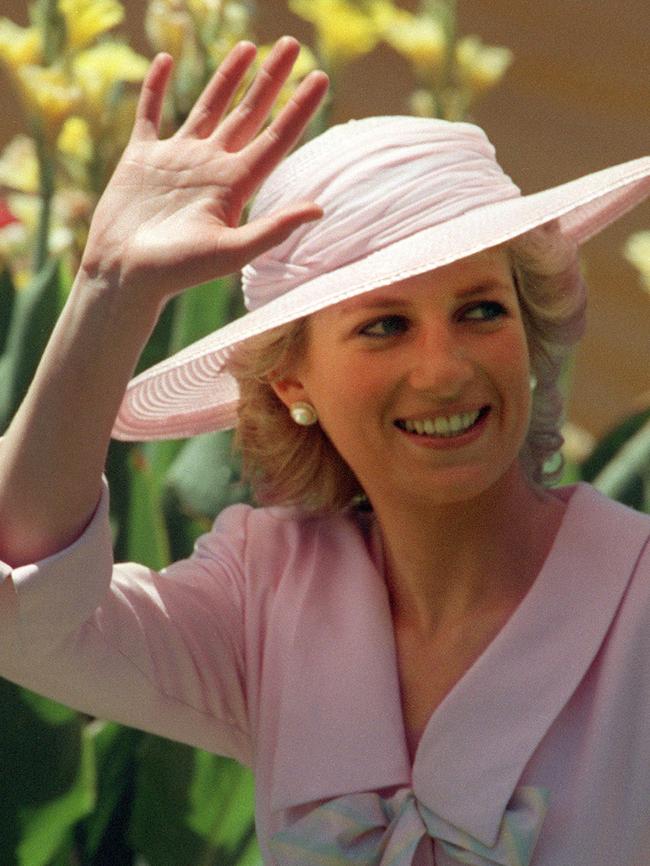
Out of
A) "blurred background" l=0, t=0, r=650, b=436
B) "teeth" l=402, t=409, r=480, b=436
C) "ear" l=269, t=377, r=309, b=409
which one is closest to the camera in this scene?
"teeth" l=402, t=409, r=480, b=436

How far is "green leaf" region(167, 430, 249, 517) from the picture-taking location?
179 centimetres

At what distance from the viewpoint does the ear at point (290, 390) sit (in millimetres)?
1224

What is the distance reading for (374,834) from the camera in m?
1.14

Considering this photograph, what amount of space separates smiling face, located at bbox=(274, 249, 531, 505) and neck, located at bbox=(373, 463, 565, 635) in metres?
0.04

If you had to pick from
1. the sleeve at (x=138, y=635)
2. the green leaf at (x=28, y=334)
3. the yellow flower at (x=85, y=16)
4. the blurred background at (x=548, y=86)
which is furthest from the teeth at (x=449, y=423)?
the blurred background at (x=548, y=86)

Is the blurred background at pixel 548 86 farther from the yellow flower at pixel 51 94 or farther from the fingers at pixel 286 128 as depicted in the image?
the fingers at pixel 286 128

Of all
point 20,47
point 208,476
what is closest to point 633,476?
point 208,476

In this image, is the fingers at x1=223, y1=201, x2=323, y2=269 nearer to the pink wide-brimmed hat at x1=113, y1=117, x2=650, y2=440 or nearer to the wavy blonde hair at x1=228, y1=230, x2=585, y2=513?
the pink wide-brimmed hat at x1=113, y1=117, x2=650, y2=440

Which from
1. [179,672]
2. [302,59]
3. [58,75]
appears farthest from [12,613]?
[302,59]

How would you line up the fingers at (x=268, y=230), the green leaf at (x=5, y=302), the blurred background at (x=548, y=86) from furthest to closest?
the blurred background at (x=548, y=86) → the green leaf at (x=5, y=302) → the fingers at (x=268, y=230)

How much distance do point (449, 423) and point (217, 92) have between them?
0.87 feet

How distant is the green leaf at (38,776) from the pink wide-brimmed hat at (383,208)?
61cm

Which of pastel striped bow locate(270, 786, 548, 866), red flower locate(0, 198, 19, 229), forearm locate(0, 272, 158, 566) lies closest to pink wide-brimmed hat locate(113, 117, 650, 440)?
forearm locate(0, 272, 158, 566)

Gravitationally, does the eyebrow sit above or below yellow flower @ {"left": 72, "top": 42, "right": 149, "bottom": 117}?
below
